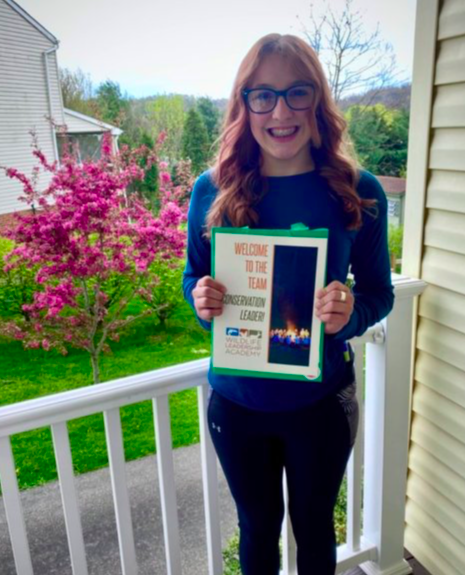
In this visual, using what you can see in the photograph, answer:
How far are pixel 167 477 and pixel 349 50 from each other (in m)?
1.40

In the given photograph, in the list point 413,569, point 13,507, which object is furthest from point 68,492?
point 413,569

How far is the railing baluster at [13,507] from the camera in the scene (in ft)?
3.71

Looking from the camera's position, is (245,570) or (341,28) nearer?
(245,570)

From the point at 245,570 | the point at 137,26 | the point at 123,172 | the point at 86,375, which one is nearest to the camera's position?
the point at 245,570

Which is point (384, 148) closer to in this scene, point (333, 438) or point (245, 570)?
point (333, 438)

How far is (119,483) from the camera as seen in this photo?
1.29 m

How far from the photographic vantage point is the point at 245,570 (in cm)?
128

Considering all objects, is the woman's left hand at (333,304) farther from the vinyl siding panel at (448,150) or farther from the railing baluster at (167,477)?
the vinyl siding panel at (448,150)

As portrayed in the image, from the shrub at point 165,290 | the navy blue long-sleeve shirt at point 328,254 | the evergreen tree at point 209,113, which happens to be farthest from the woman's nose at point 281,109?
the shrub at point 165,290

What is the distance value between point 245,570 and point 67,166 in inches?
47.9

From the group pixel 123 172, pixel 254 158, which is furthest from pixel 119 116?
pixel 254 158

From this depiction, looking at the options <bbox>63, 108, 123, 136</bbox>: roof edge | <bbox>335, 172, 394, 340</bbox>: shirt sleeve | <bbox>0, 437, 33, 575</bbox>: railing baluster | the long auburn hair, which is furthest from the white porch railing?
<bbox>63, 108, 123, 136</bbox>: roof edge

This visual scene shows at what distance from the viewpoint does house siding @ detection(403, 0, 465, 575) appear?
1404 millimetres

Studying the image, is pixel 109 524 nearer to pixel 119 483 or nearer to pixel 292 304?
pixel 119 483
